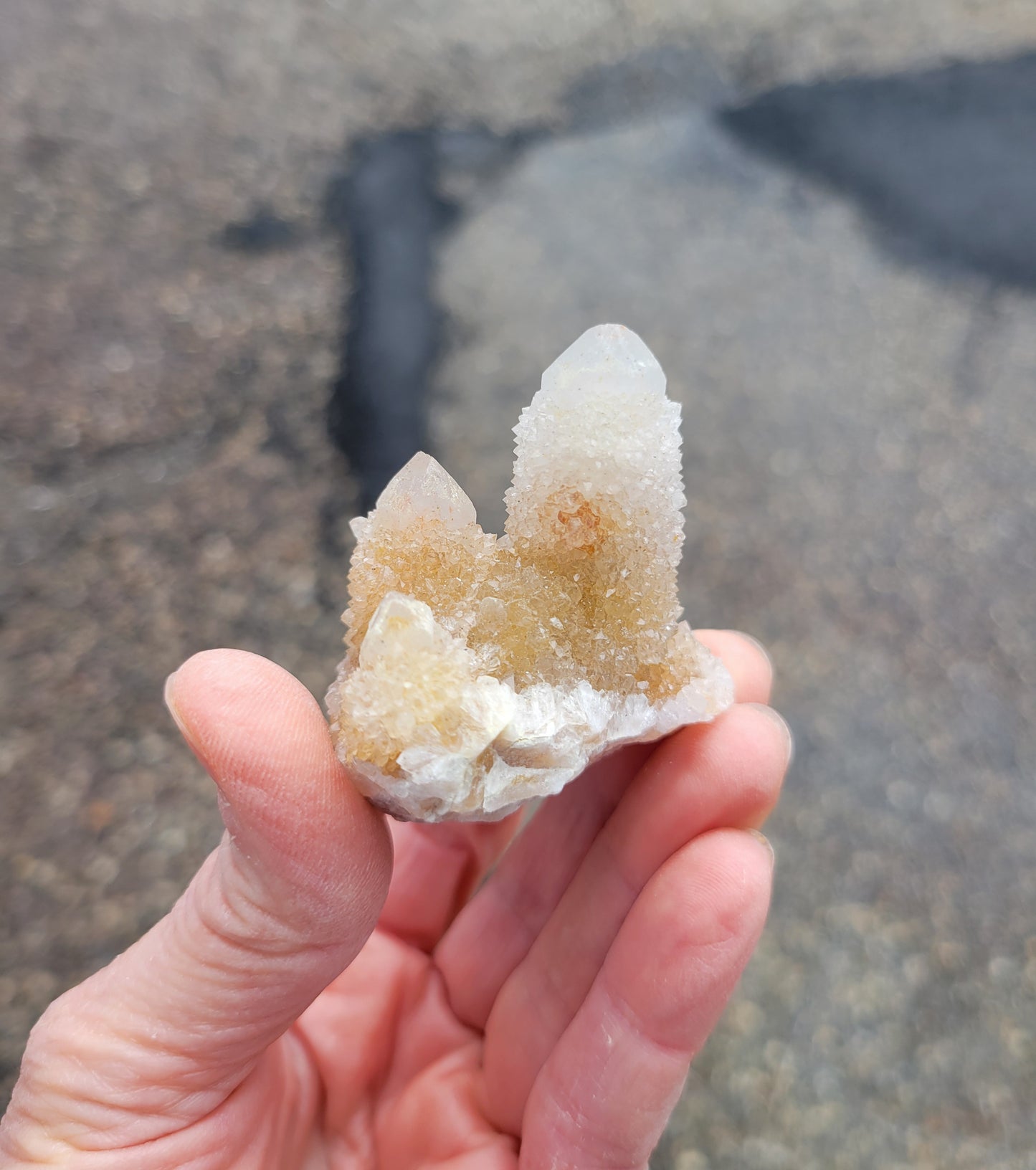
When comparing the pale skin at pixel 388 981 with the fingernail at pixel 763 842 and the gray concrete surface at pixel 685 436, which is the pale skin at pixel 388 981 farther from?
the gray concrete surface at pixel 685 436

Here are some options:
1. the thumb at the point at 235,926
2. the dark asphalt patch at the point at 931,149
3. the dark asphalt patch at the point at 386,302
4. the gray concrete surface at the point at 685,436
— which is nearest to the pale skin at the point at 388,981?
the thumb at the point at 235,926

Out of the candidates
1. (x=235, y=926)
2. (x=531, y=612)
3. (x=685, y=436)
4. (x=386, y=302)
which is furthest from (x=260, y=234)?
(x=235, y=926)

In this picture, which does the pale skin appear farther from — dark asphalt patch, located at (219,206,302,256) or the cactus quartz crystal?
dark asphalt patch, located at (219,206,302,256)

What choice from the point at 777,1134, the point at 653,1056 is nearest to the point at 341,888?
the point at 653,1056

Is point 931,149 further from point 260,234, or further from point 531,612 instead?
point 531,612

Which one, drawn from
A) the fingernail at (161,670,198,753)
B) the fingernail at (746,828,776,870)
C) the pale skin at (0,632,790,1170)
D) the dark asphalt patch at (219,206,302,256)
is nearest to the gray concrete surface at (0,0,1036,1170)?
the dark asphalt patch at (219,206,302,256)

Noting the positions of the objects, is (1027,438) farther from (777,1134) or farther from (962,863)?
(777,1134)
